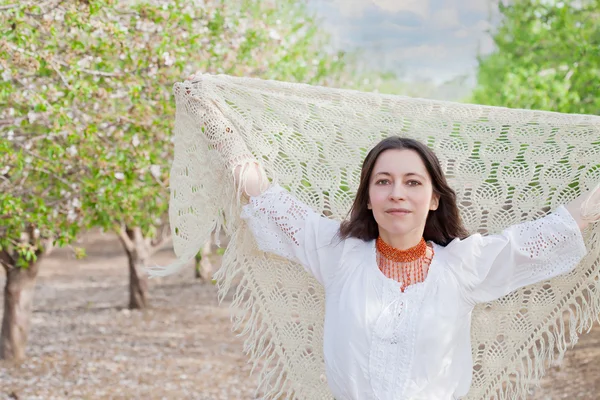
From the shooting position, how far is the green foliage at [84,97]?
3.96 metres

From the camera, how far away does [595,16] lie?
25.7ft

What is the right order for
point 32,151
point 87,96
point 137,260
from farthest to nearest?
point 137,260, point 32,151, point 87,96

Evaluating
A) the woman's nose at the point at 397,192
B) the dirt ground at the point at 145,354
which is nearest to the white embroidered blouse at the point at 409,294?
the woman's nose at the point at 397,192

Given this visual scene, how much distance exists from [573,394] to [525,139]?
4157 mm

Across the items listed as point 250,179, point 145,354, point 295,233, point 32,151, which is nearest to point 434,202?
point 295,233

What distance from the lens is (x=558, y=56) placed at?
796cm

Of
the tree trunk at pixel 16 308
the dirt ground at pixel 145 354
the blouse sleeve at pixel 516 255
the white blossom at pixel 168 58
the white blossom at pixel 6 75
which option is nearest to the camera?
the blouse sleeve at pixel 516 255

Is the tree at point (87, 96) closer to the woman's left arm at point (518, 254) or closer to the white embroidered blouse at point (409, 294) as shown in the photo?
the white embroidered blouse at point (409, 294)

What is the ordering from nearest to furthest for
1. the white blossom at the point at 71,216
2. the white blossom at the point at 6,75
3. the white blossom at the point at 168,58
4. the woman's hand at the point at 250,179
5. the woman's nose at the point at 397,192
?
the woman's nose at the point at 397,192 < the woman's hand at the point at 250,179 < the white blossom at the point at 6,75 < the white blossom at the point at 168,58 < the white blossom at the point at 71,216

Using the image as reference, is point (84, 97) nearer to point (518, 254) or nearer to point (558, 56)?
point (518, 254)

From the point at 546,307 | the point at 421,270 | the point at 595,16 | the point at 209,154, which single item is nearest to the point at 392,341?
the point at 421,270

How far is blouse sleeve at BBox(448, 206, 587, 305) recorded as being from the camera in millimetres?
2248

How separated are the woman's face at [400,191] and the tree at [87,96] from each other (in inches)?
86.3

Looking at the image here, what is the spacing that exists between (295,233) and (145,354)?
6063mm
